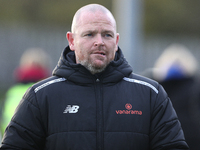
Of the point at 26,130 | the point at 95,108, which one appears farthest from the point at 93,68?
the point at 26,130

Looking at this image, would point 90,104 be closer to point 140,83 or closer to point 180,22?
point 140,83

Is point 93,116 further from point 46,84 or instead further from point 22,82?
point 22,82

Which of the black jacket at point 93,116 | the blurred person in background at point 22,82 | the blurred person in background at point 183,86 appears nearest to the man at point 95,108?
the black jacket at point 93,116

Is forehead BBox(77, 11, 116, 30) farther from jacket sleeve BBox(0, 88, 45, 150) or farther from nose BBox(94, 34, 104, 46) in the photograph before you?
jacket sleeve BBox(0, 88, 45, 150)

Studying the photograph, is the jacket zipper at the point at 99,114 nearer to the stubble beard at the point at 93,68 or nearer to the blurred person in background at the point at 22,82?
the stubble beard at the point at 93,68

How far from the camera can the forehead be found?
2.44 meters

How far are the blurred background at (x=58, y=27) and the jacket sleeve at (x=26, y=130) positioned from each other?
181 inches

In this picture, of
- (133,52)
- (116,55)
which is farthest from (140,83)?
(133,52)

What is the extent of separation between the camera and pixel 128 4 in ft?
16.9

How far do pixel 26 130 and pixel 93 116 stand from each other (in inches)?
17.7

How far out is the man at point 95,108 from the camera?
7.15 feet

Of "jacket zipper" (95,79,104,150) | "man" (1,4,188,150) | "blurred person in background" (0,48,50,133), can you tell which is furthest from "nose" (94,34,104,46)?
"blurred person in background" (0,48,50,133)

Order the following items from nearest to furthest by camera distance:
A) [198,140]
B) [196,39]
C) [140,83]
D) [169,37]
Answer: [140,83], [198,140], [169,37], [196,39]

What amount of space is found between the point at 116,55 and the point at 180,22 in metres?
8.51
